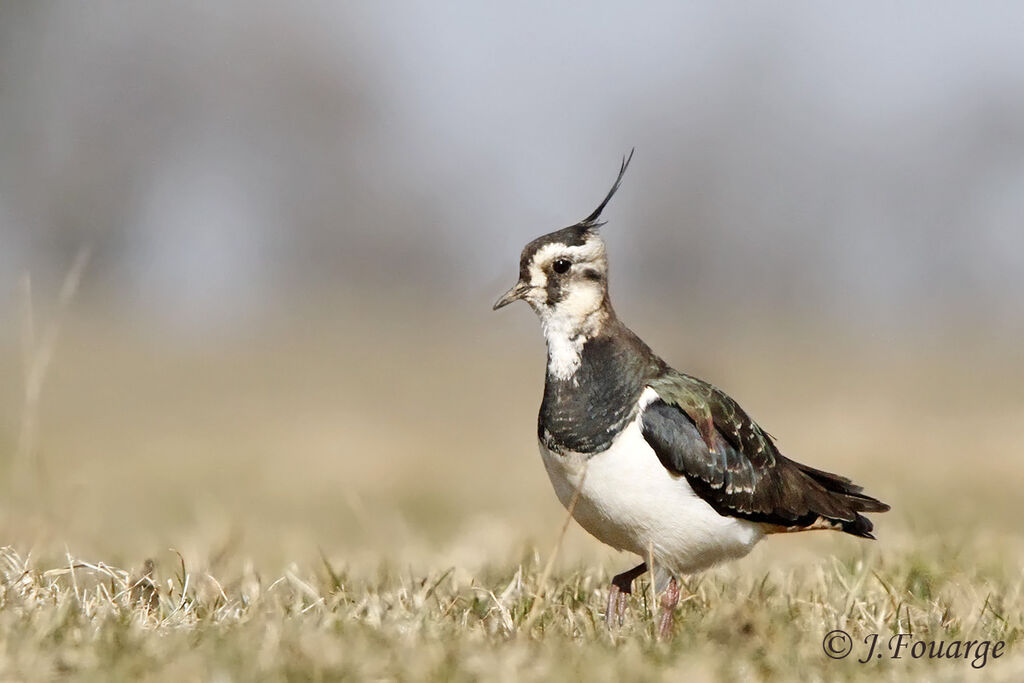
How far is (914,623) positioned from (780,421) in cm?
953

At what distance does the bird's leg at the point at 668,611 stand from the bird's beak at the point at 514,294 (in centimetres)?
125

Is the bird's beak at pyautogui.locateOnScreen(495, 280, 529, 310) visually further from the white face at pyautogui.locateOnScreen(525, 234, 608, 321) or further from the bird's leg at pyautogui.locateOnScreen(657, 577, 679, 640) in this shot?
the bird's leg at pyautogui.locateOnScreen(657, 577, 679, 640)

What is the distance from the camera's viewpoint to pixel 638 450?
4.50m

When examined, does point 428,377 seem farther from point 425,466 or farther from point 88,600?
point 88,600

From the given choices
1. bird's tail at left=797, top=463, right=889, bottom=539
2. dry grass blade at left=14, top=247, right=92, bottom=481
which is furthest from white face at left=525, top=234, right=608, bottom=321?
dry grass blade at left=14, top=247, right=92, bottom=481

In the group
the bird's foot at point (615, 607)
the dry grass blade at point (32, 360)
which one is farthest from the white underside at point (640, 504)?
the dry grass blade at point (32, 360)

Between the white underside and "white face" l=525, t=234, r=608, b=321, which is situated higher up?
"white face" l=525, t=234, r=608, b=321

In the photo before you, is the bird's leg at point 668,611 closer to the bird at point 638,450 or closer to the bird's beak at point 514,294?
the bird at point 638,450

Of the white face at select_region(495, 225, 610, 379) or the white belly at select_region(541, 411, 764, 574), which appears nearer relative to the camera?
the white belly at select_region(541, 411, 764, 574)

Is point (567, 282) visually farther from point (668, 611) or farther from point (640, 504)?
point (668, 611)

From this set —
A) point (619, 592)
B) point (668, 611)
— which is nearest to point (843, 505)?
point (619, 592)

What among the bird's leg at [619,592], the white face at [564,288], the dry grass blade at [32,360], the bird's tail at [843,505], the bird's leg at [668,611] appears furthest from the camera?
the dry grass blade at [32,360]

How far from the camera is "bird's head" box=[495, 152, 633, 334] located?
4938mm

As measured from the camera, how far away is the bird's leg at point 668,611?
3.92m
